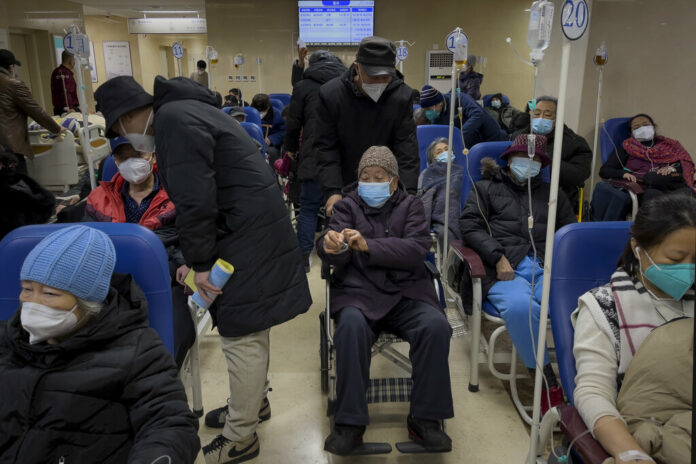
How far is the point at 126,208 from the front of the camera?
232cm

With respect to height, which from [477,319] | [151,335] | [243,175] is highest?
[243,175]

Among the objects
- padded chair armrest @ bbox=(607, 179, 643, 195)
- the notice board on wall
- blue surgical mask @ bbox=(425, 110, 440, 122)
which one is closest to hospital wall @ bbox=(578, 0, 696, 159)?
padded chair armrest @ bbox=(607, 179, 643, 195)

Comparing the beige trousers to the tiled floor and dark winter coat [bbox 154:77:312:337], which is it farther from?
the tiled floor

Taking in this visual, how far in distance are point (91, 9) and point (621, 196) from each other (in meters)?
12.6

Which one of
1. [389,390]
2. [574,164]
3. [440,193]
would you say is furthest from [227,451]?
[574,164]

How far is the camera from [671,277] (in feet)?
4.55

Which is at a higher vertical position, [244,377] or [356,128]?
[356,128]

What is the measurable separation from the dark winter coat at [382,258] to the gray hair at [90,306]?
3.22 feet

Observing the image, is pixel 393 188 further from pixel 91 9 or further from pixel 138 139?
pixel 91 9

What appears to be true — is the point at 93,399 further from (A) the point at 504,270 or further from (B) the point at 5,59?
(B) the point at 5,59

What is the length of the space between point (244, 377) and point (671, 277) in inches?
55.9

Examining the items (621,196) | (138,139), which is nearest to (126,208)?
(138,139)

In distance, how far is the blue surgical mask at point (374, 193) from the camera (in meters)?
2.24

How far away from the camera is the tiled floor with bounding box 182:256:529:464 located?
6.79ft
